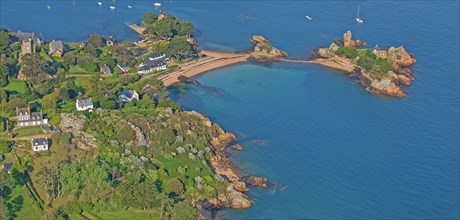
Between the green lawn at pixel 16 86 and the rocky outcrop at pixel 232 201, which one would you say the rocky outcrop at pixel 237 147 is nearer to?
the rocky outcrop at pixel 232 201

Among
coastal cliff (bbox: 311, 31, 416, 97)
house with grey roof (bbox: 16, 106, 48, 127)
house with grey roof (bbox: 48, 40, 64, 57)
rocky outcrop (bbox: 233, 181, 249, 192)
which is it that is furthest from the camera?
coastal cliff (bbox: 311, 31, 416, 97)

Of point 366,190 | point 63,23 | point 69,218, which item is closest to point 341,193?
point 366,190

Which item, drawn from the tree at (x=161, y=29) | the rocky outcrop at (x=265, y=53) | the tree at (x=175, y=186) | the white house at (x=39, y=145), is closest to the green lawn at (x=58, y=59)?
the tree at (x=161, y=29)

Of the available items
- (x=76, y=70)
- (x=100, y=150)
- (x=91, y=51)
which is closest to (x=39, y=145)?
(x=100, y=150)

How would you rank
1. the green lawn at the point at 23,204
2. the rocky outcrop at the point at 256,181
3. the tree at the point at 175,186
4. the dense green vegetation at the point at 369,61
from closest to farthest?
1. the green lawn at the point at 23,204
2. the tree at the point at 175,186
3. the rocky outcrop at the point at 256,181
4. the dense green vegetation at the point at 369,61

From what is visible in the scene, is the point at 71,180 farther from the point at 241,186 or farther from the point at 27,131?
the point at 241,186

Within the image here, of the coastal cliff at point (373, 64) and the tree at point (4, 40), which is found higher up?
the coastal cliff at point (373, 64)

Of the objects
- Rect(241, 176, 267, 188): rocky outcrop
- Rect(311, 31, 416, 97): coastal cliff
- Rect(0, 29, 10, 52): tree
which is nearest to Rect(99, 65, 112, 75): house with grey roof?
Rect(0, 29, 10, 52): tree

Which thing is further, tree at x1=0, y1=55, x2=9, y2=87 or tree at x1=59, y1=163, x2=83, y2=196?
tree at x1=0, y1=55, x2=9, y2=87

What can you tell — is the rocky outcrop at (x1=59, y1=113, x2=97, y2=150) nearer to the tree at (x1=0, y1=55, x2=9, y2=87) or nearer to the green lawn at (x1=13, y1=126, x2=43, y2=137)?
the green lawn at (x1=13, y1=126, x2=43, y2=137)
